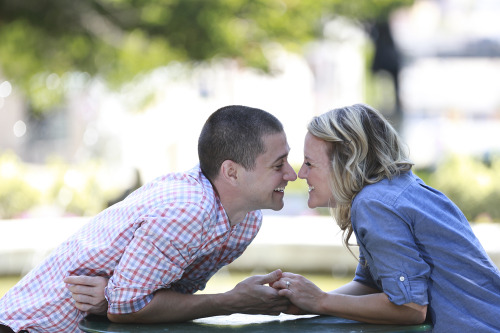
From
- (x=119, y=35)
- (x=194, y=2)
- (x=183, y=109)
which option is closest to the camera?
(x=194, y=2)

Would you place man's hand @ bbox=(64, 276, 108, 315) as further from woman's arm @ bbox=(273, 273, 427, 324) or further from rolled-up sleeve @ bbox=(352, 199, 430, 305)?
rolled-up sleeve @ bbox=(352, 199, 430, 305)

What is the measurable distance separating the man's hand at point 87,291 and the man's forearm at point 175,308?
0.25ft

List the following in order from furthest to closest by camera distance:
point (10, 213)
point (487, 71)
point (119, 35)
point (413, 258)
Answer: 1. point (487, 71)
2. point (119, 35)
3. point (10, 213)
4. point (413, 258)

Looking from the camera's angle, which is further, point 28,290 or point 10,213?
point 10,213

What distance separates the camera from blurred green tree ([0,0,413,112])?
10898 mm

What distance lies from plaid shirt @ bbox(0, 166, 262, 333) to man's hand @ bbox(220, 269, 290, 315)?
0.19 meters

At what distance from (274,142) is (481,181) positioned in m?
7.20

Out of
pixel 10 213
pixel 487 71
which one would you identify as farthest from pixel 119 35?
pixel 487 71

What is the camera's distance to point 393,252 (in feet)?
8.47

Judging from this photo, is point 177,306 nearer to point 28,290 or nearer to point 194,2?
point 28,290

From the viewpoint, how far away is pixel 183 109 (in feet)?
75.3

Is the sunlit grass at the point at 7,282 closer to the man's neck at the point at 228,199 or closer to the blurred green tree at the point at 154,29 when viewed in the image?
the man's neck at the point at 228,199

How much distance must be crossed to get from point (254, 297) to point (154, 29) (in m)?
8.74

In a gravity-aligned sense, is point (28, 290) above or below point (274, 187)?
below
